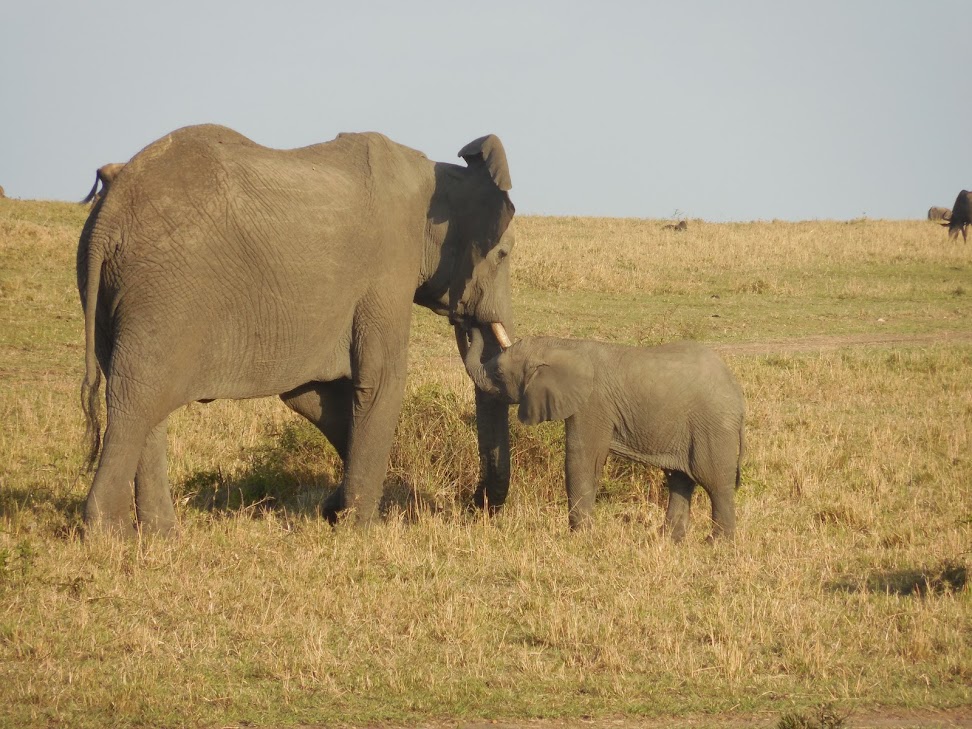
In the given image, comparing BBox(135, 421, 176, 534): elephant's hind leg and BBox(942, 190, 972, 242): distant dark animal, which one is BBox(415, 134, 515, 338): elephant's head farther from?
BBox(942, 190, 972, 242): distant dark animal

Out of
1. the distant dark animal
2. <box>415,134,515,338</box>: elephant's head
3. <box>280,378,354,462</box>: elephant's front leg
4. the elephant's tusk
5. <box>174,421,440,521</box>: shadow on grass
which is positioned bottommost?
<box>174,421,440,521</box>: shadow on grass

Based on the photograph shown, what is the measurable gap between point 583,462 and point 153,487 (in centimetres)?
279

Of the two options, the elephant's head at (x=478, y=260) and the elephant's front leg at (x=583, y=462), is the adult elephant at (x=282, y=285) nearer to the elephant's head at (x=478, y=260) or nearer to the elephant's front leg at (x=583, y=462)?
the elephant's head at (x=478, y=260)

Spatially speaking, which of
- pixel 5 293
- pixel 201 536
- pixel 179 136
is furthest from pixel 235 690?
pixel 5 293

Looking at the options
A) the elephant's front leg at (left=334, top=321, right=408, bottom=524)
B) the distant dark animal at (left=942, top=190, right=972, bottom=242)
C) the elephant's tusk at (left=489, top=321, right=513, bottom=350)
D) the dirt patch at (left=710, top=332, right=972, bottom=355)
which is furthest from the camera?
the distant dark animal at (left=942, top=190, right=972, bottom=242)

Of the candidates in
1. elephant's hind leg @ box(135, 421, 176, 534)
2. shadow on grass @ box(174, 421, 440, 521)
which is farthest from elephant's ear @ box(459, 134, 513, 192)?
elephant's hind leg @ box(135, 421, 176, 534)

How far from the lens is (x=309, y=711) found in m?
5.34

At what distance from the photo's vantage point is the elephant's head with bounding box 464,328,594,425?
834 cm

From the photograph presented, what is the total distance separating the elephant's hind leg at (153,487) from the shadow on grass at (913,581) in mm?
4077

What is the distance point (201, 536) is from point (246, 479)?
75.6 inches

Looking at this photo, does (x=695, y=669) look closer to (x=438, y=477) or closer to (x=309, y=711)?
(x=309, y=711)

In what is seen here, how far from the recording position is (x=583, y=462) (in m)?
8.40

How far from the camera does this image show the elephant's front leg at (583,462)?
27.4 ft

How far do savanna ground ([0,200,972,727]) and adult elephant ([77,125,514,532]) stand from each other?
1.85 ft
